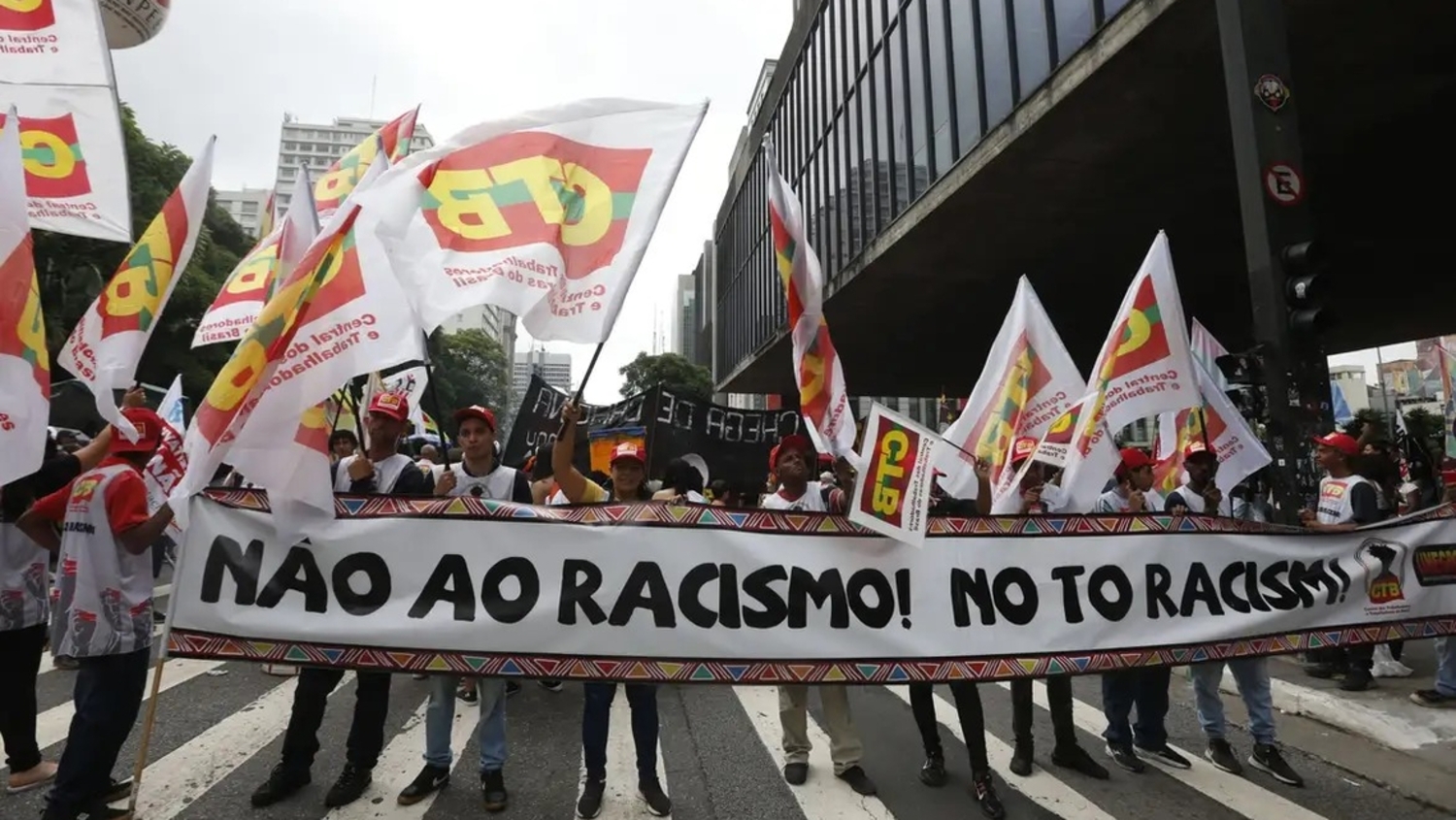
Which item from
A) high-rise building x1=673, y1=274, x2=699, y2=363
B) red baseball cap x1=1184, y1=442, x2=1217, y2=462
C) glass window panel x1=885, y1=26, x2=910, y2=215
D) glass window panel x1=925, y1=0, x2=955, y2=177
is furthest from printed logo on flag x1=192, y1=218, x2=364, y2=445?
high-rise building x1=673, y1=274, x2=699, y2=363

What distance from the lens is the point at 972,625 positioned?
330 cm

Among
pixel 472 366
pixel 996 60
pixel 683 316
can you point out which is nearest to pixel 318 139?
pixel 683 316

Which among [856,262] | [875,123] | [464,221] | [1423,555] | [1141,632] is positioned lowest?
[1141,632]

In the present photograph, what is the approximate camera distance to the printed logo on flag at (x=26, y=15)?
447cm

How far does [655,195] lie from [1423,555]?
177 inches

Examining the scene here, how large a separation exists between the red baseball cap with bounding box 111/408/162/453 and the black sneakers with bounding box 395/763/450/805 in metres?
2.16

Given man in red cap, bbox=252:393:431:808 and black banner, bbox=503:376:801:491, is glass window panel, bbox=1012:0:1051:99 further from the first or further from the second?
man in red cap, bbox=252:393:431:808

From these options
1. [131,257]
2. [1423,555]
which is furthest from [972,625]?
[131,257]

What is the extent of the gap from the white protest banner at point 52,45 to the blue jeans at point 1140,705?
7.23 m

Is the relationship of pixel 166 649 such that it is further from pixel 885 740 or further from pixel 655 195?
pixel 885 740

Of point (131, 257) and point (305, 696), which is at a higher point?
point (131, 257)

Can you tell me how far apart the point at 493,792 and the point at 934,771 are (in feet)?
8.15

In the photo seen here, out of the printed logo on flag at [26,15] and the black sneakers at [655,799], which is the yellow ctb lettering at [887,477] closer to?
the black sneakers at [655,799]

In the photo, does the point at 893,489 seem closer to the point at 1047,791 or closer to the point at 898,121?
the point at 1047,791
